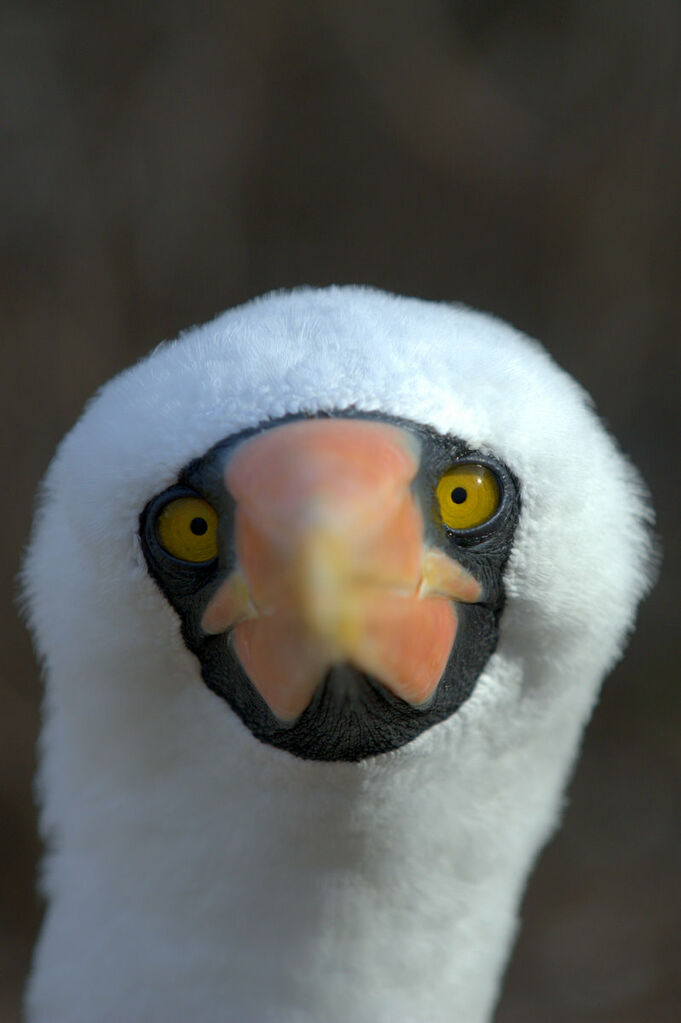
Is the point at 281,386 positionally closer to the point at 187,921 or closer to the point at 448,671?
the point at 448,671

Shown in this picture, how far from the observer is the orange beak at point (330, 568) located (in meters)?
1.97

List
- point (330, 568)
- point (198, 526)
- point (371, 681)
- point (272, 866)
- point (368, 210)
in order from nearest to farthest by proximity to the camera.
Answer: point (330, 568) < point (371, 681) < point (198, 526) < point (272, 866) < point (368, 210)

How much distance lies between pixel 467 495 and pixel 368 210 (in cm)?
386

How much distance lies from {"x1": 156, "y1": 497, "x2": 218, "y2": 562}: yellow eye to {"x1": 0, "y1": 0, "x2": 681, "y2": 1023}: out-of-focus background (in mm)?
3464

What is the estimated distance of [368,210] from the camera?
5.90 metres

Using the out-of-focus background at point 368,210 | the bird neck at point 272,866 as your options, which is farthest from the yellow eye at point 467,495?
the out-of-focus background at point 368,210

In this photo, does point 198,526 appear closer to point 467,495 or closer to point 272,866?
point 467,495

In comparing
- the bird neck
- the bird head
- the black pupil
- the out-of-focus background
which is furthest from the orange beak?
the out-of-focus background

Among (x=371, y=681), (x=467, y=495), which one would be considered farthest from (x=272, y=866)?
(x=467, y=495)

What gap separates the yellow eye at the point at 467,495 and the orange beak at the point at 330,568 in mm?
85

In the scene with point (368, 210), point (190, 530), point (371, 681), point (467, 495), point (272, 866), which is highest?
point (368, 210)

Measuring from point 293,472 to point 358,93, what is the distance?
4.03 m

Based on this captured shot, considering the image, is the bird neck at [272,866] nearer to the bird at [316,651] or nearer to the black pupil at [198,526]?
the bird at [316,651]

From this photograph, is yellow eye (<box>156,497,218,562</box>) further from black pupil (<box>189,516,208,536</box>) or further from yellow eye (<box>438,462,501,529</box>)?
yellow eye (<box>438,462,501,529</box>)
